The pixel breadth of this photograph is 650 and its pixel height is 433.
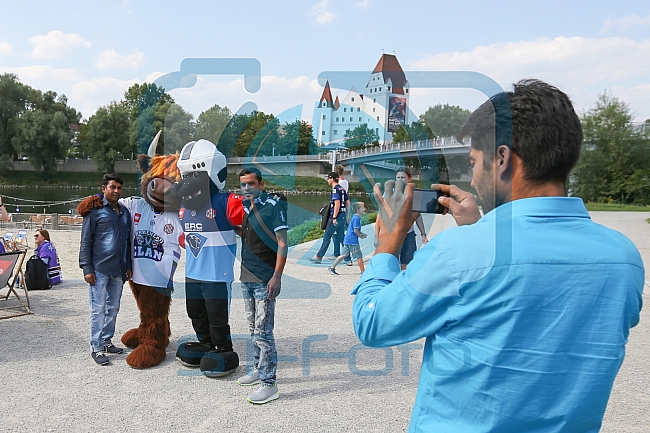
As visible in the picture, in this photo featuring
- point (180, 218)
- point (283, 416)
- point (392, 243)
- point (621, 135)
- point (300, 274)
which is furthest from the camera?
point (621, 135)

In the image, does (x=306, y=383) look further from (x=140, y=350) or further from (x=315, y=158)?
(x=315, y=158)

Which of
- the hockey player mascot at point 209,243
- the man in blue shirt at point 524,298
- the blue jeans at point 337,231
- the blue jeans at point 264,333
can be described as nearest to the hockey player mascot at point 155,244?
the hockey player mascot at point 209,243

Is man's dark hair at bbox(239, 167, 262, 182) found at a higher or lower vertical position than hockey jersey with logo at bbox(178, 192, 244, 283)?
higher

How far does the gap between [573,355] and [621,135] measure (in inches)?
1531

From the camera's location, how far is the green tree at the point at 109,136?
142ft

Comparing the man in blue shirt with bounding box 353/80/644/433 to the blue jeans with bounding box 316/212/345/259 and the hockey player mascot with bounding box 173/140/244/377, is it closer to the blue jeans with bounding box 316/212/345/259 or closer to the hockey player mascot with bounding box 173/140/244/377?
the hockey player mascot with bounding box 173/140/244/377

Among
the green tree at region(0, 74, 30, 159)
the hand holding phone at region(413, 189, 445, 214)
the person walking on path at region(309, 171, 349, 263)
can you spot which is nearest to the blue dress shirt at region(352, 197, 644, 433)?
the hand holding phone at region(413, 189, 445, 214)

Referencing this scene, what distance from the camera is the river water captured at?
7.64m

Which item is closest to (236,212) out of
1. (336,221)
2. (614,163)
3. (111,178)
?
(111,178)

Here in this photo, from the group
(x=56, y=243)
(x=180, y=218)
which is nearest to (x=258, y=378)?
(x=180, y=218)

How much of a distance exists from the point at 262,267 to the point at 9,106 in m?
53.9

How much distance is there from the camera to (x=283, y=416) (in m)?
3.65

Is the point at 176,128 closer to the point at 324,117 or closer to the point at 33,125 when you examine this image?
the point at 324,117

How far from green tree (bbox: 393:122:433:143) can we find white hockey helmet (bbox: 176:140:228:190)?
1887mm
